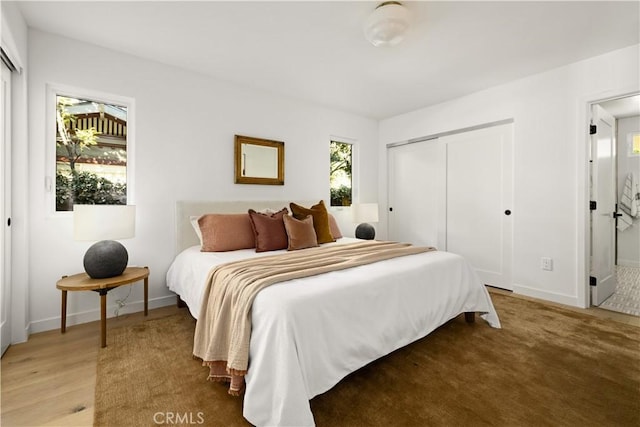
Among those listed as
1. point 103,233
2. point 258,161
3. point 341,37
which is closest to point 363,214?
point 258,161

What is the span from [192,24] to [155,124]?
1.08 metres

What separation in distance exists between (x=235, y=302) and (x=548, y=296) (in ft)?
11.3

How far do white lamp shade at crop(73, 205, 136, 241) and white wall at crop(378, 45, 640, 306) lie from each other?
413cm

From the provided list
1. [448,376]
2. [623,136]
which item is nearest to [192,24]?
[448,376]

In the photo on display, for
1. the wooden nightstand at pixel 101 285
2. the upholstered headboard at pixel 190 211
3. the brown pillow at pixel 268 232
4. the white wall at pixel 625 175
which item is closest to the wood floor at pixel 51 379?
the wooden nightstand at pixel 101 285

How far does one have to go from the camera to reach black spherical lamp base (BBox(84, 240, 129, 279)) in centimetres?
228

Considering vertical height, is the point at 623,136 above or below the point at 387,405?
above

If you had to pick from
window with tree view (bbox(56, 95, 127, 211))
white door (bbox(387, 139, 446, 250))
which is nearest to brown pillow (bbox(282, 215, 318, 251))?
window with tree view (bbox(56, 95, 127, 211))

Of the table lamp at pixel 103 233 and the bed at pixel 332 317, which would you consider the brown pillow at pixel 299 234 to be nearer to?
the bed at pixel 332 317

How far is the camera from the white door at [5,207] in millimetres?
2051

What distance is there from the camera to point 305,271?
181 cm

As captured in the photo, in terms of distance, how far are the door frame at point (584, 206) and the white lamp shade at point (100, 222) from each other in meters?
4.34

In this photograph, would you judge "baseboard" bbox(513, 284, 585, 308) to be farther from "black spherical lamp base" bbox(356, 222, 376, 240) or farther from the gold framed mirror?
the gold framed mirror

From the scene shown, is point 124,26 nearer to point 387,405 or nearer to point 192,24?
point 192,24
